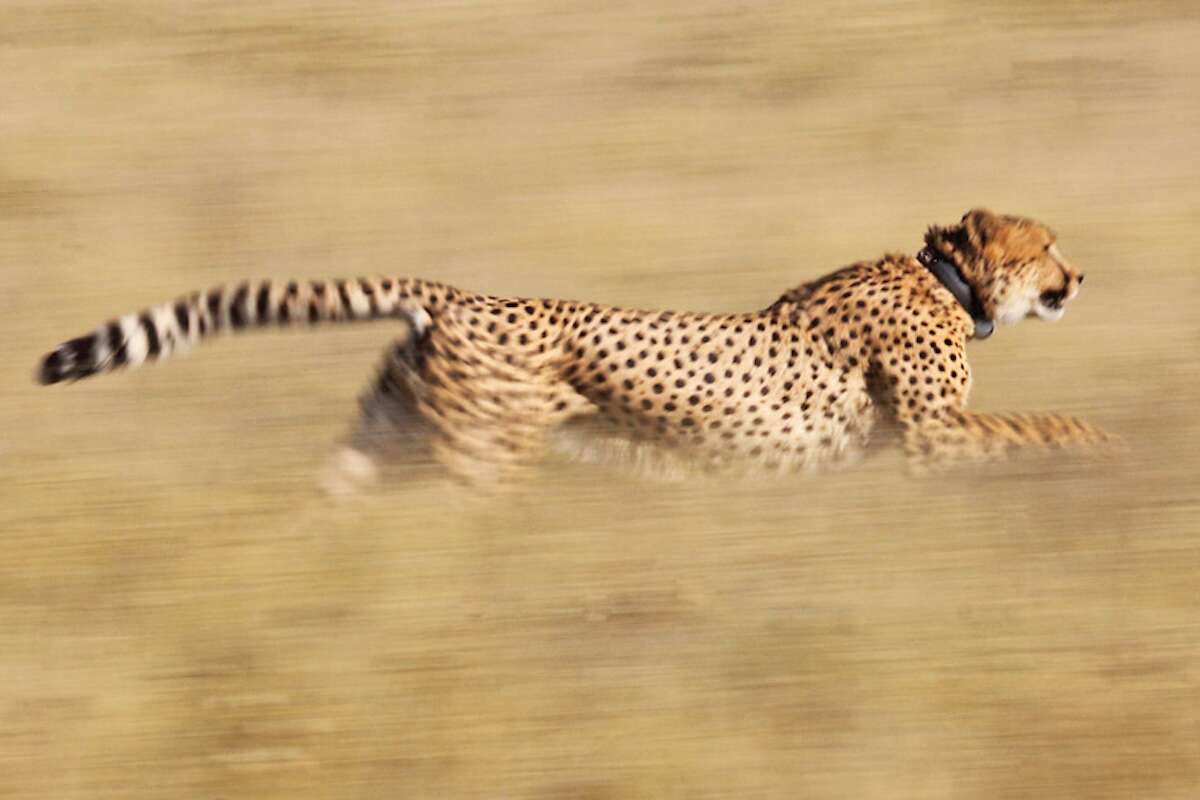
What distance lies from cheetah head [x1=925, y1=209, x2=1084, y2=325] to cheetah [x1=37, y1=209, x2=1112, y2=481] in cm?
14

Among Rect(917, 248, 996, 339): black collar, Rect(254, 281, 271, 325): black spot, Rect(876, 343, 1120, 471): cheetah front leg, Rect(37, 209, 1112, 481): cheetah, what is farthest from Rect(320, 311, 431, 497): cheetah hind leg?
Rect(917, 248, 996, 339): black collar

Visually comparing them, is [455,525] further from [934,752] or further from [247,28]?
[247,28]

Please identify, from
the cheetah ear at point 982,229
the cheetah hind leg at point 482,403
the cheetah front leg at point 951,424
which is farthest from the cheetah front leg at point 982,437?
the cheetah hind leg at point 482,403

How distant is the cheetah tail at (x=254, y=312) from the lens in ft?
14.0

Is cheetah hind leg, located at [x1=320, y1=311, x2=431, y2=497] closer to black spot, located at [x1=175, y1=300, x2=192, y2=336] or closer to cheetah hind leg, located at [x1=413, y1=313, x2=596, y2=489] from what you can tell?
cheetah hind leg, located at [x1=413, y1=313, x2=596, y2=489]

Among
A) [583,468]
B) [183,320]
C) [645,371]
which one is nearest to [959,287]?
[645,371]

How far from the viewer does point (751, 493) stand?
3.99 m

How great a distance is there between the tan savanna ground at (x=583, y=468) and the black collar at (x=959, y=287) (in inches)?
12.8

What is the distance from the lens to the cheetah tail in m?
4.25

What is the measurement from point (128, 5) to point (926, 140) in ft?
10.3

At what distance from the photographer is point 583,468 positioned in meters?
4.25

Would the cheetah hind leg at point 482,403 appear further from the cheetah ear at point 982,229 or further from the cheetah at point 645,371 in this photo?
the cheetah ear at point 982,229

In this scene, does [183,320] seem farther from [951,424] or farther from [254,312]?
[951,424]

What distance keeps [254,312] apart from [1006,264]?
5.36 ft
